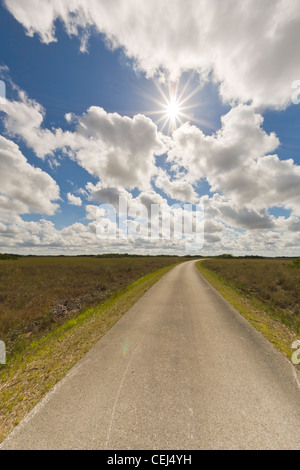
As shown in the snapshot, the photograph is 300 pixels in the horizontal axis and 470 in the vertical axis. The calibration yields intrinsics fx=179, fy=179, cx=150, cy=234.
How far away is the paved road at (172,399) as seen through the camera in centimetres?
280

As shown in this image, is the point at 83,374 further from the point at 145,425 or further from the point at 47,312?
the point at 47,312

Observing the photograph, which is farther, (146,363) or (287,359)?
(287,359)

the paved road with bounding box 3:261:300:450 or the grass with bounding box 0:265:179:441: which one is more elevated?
the paved road with bounding box 3:261:300:450

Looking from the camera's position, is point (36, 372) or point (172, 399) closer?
point (172, 399)

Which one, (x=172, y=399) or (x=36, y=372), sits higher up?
(x=172, y=399)

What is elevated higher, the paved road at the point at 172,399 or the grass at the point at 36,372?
the paved road at the point at 172,399

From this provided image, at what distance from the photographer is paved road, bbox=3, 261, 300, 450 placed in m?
2.80

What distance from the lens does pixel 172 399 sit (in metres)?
3.59

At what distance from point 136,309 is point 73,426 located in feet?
21.5

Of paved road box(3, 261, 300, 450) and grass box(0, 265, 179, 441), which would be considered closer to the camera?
paved road box(3, 261, 300, 450)

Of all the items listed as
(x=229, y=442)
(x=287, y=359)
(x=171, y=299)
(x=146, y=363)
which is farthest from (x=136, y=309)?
(x=229, y=442)

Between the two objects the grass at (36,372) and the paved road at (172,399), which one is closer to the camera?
the paved road at (172,399)

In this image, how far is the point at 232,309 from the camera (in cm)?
951
